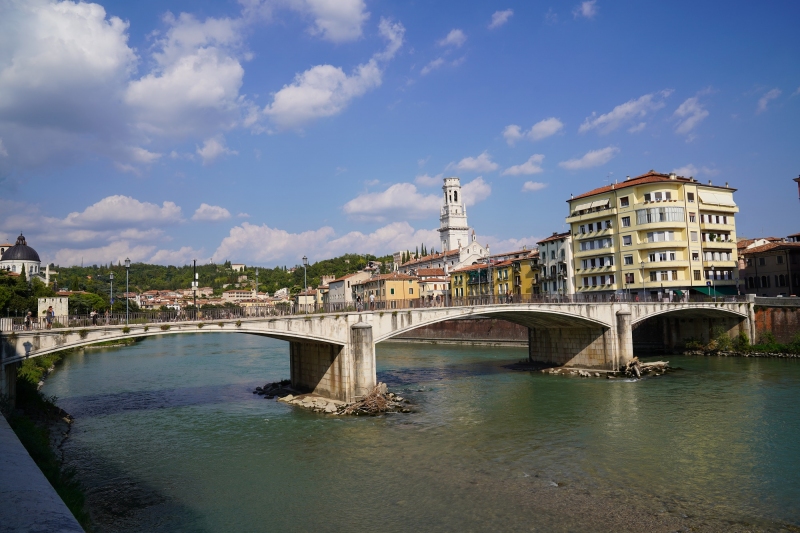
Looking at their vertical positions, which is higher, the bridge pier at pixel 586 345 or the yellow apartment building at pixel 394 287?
the yellow apartment building at pixel 394 287

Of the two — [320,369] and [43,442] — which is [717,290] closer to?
[320,369]

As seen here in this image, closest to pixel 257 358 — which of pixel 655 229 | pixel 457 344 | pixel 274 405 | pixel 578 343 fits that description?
pixel 457 344

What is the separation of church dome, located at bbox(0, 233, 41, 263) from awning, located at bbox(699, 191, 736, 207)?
11277 centimetres

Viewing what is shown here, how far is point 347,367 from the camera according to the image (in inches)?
1121

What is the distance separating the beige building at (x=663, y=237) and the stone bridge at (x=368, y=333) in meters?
4.30

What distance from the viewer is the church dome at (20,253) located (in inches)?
4210

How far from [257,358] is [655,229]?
38.7m

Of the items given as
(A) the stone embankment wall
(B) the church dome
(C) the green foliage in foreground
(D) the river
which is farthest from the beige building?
(B) the church dome

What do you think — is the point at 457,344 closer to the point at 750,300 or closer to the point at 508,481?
the point at 750,300

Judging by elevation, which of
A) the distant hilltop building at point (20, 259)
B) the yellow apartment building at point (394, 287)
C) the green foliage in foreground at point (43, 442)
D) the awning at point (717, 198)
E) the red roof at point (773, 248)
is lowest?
the green foliage in foreground at point (43, 442)

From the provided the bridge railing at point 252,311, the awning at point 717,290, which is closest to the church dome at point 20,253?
the bridge railing at point 252,311

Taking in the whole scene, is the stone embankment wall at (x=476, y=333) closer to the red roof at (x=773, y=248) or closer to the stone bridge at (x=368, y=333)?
the stone bridge at (x=368, y=333)

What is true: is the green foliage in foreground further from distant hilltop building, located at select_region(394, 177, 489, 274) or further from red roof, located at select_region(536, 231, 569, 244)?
distant hilltop building, located at select_region(394, 177, 489, 274)

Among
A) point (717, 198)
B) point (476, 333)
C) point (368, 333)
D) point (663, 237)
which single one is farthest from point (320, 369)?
point (717, 198)
